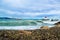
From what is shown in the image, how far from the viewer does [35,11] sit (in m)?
4.24

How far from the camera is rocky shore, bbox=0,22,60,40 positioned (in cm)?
412

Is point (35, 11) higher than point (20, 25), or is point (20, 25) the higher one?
point (35, 11)

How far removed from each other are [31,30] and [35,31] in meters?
→ 0.09

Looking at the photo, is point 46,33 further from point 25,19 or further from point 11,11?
point 11,11

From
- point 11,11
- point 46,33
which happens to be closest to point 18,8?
point 11,11

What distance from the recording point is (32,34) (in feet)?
13.6

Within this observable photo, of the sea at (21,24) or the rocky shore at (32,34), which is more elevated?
the sea at (21,24)

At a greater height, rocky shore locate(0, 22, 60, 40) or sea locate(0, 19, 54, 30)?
sea locate(0, 19, 54, 30)

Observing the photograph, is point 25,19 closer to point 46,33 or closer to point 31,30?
point 31,30

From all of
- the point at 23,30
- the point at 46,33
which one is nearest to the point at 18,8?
the point at 23,30

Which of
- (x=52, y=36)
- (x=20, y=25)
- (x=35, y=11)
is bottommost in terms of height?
(x=52, y=36)

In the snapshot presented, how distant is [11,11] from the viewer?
4.17 meters

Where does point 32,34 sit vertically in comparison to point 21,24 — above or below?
below

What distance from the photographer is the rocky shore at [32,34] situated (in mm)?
4121
